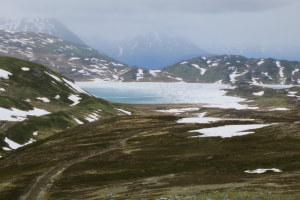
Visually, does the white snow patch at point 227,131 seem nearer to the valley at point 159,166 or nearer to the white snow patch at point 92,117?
the valley at point 159,166

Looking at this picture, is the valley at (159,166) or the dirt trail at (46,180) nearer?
the valley at (159,166)

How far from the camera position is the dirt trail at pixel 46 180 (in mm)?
56516

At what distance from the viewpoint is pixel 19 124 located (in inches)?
5123

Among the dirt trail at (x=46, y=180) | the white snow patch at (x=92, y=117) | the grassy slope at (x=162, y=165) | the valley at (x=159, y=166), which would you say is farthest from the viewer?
the white snow patch at (x=92, y=117)

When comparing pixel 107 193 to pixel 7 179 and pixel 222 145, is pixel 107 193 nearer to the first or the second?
pixel 7 179

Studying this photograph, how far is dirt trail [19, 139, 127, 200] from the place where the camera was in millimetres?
56516

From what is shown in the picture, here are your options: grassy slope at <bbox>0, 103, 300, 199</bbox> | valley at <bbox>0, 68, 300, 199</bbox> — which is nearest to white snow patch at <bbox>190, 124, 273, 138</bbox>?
valley at <bbox>0, 68, 300, 199</bbox>

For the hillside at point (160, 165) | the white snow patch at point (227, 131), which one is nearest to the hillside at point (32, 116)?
the hillside at point (160, 165)

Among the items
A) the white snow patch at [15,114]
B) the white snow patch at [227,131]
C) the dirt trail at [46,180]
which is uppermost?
the white snow patch at [15,114]

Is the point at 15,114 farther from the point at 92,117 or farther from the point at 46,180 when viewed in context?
the point at 46,180

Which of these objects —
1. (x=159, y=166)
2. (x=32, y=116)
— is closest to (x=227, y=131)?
(x=159, y=166)

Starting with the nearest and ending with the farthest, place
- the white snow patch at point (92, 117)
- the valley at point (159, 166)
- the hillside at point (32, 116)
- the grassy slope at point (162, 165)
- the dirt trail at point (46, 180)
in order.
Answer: the grassy slope at point (162, 165), the valley at point (159, 166), the dirt trail at point (46, 180), the hillside at point (32, 116), the white snow patch at point (92, 117)

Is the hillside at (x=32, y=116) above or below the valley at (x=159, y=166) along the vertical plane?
above

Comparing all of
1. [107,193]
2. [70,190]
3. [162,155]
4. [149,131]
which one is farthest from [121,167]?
[149,131]
